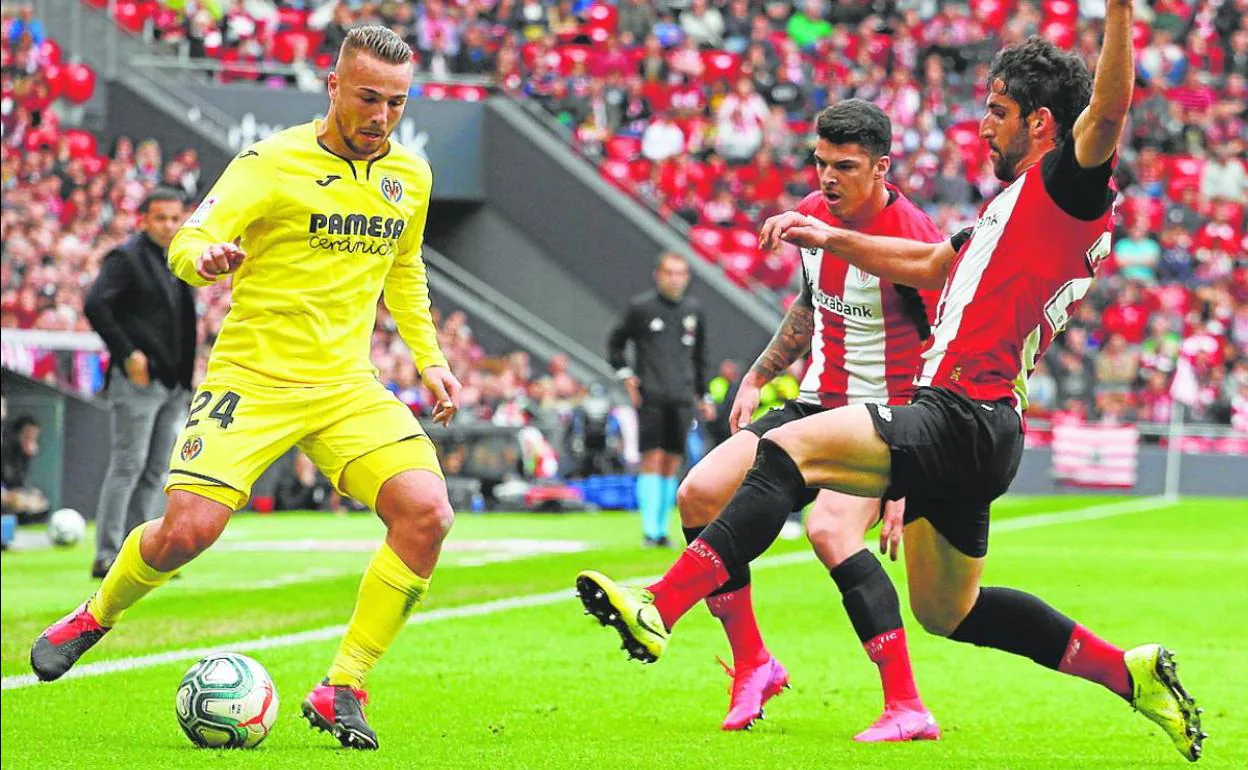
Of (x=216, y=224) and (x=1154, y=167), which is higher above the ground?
(x=216, y=224)

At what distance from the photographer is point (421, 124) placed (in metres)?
29.4

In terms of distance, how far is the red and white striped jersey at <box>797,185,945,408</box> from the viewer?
7820 mm

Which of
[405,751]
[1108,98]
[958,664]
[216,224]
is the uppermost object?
[1108,98]

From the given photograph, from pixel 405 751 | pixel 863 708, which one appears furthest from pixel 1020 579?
pixel 405 751

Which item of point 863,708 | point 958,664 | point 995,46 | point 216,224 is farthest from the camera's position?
point 995,46

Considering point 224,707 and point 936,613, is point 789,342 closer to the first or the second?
point 936,613

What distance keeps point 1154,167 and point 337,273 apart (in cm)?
2615

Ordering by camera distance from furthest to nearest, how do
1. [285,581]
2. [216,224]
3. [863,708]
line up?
[285,581]
[863,708]
[216,224]

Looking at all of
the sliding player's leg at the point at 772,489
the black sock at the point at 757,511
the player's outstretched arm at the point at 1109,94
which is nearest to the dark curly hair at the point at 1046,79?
the player's outstretched arm at the point at 1109,94

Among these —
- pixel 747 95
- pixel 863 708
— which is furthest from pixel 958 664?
pixel 747 95

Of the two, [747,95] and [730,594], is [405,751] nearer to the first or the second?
[730,594]

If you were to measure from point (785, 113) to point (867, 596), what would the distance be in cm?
2428

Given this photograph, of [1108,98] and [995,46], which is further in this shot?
[995,46]

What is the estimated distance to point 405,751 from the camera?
694cm
